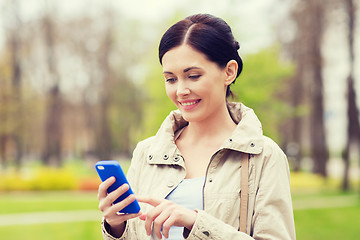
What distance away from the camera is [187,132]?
241 cm

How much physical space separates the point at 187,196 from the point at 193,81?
51cm

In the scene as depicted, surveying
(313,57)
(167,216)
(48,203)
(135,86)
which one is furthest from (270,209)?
(135,86)

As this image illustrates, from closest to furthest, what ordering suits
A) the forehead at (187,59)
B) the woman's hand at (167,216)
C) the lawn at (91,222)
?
the woman's hand at (167,216) < the forehead at (187,59) < the lawn at (91,222)

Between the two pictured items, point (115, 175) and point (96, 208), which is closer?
point (115, 175)

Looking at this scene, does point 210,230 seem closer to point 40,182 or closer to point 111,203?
point 111,203

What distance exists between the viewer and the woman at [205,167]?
1909 millimetres

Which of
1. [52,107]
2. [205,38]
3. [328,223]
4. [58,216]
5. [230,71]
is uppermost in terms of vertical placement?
[52,107]

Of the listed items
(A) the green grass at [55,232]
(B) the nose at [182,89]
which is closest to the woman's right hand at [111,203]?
(B) the nose at [182,89]

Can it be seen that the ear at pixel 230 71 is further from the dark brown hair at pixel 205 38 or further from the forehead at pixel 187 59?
the forehead at pixel 187 59

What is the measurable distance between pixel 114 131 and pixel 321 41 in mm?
21763

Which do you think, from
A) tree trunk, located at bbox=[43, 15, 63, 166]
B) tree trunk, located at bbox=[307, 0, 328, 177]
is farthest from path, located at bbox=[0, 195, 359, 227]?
tree trunk, located at bbox=[43, 15, 63, 166]

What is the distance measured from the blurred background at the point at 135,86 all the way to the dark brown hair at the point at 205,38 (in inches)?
301

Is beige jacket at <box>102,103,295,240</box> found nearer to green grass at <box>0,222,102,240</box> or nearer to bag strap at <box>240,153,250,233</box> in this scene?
bag strap at <box>240,153,250,233</box>

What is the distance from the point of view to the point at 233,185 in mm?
2053
